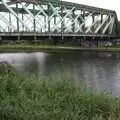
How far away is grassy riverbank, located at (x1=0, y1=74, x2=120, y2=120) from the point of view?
8.27 meters

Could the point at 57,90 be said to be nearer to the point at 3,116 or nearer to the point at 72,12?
the point at 3,116

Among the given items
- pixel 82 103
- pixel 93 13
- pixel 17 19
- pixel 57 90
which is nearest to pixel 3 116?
A: pixel 82 103

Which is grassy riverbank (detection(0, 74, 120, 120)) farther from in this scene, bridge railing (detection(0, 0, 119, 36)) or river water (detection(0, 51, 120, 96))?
bridge railing (detection(0, 0, 119, 36))

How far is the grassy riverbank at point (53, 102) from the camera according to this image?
8.27 meters

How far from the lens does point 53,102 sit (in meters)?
9.95

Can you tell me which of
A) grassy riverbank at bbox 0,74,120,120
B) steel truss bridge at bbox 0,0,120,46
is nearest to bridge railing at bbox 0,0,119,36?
steel truss bridge at bbox 0,0,120,46

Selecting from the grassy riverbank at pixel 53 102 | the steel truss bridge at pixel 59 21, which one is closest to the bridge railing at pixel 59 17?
the steel truss bridge at pixel 59 21

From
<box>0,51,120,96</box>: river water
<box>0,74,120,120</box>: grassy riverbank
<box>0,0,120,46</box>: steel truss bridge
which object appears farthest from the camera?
<box>0,0,120,46</box>: steel truss bridge

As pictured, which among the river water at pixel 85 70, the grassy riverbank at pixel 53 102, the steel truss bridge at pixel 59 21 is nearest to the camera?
the grassy riverbank at pixel 53 102

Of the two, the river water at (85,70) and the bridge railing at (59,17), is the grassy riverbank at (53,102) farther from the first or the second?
the bridge railing at (59,17)

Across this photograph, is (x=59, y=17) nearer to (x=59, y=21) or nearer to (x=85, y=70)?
(x=59, y=21)

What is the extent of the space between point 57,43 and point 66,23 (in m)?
7.46

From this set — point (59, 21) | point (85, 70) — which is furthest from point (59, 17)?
point (85, 70)

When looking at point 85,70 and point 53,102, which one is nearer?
point 53,102
